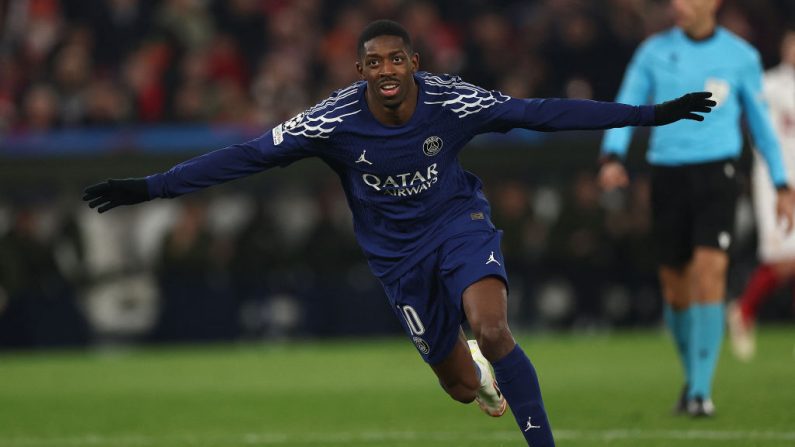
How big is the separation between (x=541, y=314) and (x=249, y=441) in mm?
8460

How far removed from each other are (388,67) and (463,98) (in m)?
0.39

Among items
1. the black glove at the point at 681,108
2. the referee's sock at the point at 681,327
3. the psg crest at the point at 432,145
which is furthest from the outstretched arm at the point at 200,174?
the referee's sock at the point at 681,327

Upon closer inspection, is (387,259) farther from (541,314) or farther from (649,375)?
(541,314)

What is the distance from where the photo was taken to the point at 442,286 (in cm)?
662

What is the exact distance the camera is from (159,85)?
17094 millimetres

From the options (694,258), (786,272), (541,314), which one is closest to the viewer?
(694,258)

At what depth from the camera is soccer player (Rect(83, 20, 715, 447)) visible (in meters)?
6.19

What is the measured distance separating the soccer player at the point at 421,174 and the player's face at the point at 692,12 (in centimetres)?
267

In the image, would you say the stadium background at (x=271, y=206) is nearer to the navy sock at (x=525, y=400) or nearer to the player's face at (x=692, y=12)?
the player's face at (x=692, y=12)

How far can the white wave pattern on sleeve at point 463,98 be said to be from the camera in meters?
6.36

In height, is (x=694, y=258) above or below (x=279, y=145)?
below

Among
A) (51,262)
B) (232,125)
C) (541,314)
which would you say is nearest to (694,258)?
(541,314)

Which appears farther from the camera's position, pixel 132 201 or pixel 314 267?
pixel 314 267

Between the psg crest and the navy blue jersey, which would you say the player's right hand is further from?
the psg crest
